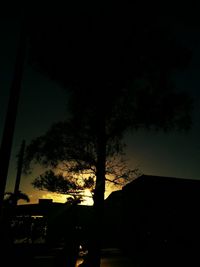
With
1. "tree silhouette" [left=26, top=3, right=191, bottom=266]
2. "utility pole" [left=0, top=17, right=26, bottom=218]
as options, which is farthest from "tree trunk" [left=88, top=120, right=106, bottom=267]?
"utility pole" [left=0, top=17, right=26, bottom=218]

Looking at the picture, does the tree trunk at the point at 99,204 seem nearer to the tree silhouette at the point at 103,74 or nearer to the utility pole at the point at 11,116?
the tree silhouette at the point at 103,74

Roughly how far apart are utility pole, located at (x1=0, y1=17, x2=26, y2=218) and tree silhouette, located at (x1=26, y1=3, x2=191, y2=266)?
576 centimetres

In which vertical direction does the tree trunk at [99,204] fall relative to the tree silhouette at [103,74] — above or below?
below

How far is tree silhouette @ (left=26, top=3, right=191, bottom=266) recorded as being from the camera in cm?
1144

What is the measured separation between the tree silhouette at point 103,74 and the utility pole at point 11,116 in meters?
5.76

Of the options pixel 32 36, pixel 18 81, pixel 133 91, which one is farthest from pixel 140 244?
pixel 18 81

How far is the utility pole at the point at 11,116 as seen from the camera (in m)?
4.79

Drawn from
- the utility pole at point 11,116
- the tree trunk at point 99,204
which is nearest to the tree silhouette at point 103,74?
the tree trunk at point 99,204

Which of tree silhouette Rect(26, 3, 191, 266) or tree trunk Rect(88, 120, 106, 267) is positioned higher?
tree silhouette Rect(26, 3, 191, 266)

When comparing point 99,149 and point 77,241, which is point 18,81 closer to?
point 77,241

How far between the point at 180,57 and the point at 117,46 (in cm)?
333

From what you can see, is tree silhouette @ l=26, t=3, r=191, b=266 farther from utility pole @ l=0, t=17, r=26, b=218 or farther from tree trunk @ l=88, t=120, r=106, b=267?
utility pole @ l=0, t=17, r=26, b=218

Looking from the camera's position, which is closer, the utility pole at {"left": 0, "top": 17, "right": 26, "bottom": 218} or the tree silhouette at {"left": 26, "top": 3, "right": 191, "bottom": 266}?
the utility pole at {"left": 0, "top": 17, "right": 26, "bottom": 218}

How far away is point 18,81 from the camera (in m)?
5.65
